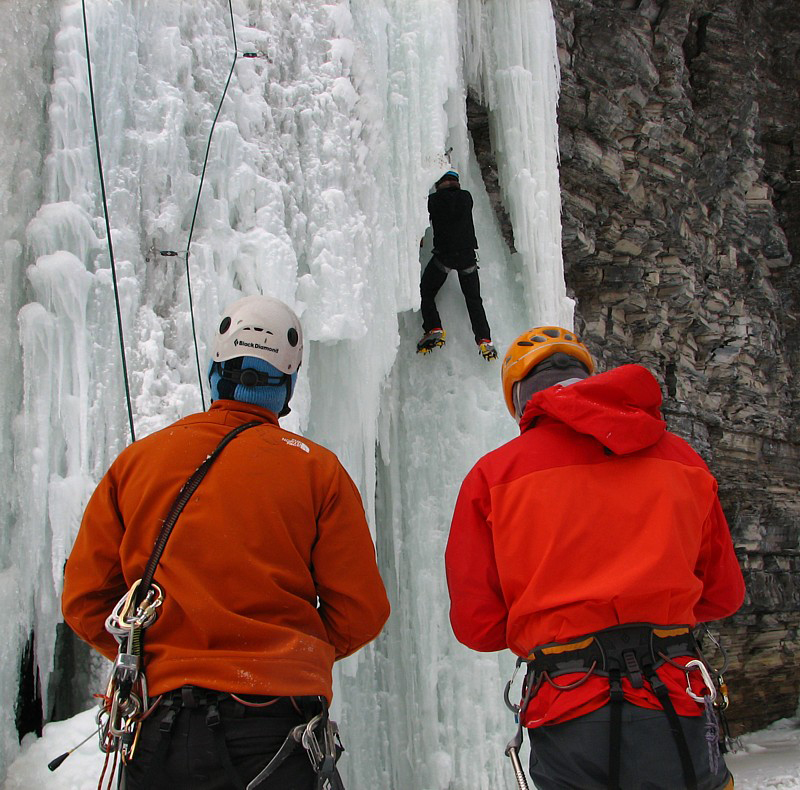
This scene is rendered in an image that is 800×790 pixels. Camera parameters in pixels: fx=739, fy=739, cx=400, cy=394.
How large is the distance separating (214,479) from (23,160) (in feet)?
6.95

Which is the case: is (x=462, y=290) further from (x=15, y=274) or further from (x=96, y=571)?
(x=96, y=571)

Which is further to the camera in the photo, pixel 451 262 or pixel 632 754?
pixel 451 262

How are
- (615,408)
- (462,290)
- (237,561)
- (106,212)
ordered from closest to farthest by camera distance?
(237,561) < (615,408) < (106,212) < (462,290)

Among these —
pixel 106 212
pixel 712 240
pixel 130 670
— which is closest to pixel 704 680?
pixel 130 670

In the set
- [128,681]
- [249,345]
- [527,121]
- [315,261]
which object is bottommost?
[128,681]

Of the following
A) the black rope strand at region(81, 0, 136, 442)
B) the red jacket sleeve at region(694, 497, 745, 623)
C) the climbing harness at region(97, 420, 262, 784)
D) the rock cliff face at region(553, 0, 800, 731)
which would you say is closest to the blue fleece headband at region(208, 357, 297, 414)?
the climbing harness at region(97, 420, 262, 784)

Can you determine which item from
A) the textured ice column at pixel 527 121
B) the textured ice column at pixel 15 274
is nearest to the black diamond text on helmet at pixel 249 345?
the textured ice column at pixel 15 274

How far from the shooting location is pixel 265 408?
6.76 ft

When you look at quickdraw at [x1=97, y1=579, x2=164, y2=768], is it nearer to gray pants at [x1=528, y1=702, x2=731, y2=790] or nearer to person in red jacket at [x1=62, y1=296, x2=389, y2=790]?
person in red jacket at [x1=62, y1=296, x2=389, y2=790]

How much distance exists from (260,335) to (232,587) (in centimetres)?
75

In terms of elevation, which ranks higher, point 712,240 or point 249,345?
point 712,240

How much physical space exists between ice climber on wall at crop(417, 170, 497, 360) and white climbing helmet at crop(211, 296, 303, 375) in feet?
8.89

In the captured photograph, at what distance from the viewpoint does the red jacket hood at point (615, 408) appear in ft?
6.03

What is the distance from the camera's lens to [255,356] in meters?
2.05
